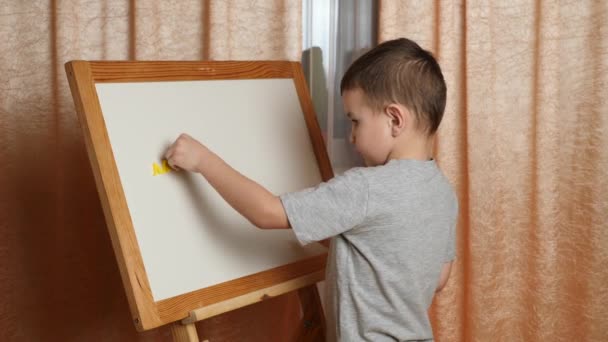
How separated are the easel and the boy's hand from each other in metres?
0.25

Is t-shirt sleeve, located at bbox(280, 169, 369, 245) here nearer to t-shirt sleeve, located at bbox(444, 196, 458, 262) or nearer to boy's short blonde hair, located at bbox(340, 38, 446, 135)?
boy's short blonde hair, located at bbox(340, 38, 446, 135)

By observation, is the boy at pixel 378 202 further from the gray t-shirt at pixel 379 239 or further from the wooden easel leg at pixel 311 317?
the wooden easel leg at pixel 311 317

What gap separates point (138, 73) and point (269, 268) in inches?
17.8

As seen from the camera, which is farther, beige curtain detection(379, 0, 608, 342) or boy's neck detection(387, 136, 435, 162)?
beige curtain detection(379, 0, 608, 342)

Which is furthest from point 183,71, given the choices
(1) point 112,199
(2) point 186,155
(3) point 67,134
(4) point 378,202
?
(3) point 67,134

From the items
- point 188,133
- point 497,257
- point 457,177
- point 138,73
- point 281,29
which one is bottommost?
point 497,257

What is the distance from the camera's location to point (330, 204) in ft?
4.12

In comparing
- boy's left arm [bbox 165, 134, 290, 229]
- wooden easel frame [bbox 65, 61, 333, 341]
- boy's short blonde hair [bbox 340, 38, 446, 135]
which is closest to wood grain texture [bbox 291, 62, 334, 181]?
wooden easel frame [bbox 65, 61, 333, 341]

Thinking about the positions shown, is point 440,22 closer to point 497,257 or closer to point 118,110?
point 497,257

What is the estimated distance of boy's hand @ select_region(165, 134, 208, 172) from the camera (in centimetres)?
129

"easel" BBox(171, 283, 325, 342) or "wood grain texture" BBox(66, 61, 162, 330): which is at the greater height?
"wood grain texture" BBox(66, 61, 162, 330)

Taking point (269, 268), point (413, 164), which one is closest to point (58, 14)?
point (269, 268)

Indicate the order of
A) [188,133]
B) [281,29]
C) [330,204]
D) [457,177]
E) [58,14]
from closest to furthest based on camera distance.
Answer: [330,204] < [188,133] < [58,14] < [281,29] < [457,177]

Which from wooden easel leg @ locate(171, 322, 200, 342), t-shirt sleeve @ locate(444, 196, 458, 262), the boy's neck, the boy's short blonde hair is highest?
the boy's short blonde hair
